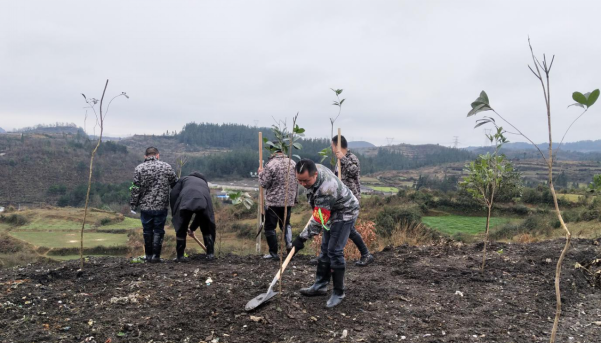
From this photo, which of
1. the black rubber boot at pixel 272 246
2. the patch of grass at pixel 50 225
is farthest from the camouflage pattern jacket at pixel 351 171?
the patch of grass at pixel 50 225

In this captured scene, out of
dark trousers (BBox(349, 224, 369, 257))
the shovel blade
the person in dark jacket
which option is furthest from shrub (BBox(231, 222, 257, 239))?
the shovel blade

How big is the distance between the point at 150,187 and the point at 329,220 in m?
3.08

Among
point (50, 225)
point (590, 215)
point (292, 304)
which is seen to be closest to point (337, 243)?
point (292, 304)

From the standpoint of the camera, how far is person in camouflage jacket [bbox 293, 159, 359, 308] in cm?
388

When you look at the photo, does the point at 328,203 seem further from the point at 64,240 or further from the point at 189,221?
the point at 64,240

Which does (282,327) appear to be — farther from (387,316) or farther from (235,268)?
(235,268)

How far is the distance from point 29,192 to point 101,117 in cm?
5721

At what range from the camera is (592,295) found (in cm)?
467

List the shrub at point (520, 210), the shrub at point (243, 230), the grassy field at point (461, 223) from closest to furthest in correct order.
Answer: the grassy field at point (461, 223)
the shrub at point (243, 230)
the shrub at point (520, 210)

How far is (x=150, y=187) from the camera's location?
5.77 m

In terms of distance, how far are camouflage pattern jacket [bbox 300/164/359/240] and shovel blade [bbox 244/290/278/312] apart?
2.32ft

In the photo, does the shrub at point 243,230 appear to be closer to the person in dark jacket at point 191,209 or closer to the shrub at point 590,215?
the person in dark jacket at point 191,209

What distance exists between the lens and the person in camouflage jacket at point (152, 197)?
5730 millimetres

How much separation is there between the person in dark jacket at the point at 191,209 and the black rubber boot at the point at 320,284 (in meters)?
2.23
